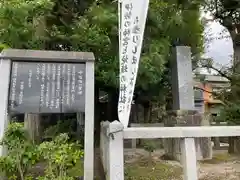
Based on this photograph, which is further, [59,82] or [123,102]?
[59,82]

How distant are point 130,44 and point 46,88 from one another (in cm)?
160

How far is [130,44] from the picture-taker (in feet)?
14.4

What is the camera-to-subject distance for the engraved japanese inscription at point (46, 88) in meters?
4.38

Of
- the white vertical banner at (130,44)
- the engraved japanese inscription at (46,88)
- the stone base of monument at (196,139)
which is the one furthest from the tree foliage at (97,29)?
the white vertical banner at (130,44)

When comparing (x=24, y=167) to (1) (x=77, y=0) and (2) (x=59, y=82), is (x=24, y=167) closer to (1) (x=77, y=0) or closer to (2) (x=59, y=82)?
(2) (x=59, y=82)

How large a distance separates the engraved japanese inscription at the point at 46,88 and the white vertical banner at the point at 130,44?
774mm

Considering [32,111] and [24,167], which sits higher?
[32,111]

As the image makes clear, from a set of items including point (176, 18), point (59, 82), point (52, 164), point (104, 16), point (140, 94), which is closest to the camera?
point (52, 164)

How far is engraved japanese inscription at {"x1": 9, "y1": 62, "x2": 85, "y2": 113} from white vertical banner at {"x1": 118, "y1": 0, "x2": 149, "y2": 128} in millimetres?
774

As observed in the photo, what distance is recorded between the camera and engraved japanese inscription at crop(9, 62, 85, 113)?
4.38m

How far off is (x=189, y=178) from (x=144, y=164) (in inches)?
Answer: 125

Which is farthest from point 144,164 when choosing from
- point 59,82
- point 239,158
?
point 59,82

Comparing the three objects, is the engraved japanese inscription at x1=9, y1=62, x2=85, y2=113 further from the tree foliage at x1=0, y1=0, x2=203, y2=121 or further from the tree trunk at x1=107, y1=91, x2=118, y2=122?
the tree trunk at x1=107, y1=91, x2=118, y2=122

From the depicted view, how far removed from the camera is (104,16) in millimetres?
6516
